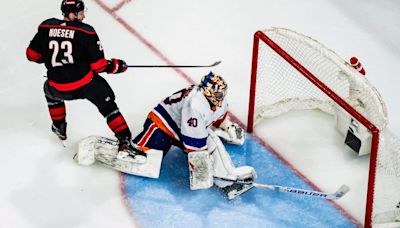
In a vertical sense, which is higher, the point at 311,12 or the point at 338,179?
the point at 311,12

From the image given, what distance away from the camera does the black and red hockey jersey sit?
14.0 ft

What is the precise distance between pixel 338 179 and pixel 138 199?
1.01 m

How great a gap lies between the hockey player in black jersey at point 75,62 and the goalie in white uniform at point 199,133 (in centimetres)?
15

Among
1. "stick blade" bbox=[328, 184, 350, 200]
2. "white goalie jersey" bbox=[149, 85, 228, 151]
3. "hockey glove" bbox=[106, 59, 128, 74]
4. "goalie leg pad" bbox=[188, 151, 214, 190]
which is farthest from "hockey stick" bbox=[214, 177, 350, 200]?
"hockey glove" bbox=[106, 59, 128, 74]

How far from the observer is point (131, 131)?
4863mm

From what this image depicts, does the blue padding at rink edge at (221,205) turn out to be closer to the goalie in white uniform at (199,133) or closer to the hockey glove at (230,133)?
the goalie in white uniform at (199,133)

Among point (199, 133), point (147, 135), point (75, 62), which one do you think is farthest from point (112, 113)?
point (199, 133)

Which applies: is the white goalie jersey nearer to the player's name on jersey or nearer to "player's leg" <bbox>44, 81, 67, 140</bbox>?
"player's leg" <bbox>44, 81, 67, 140</bbox>

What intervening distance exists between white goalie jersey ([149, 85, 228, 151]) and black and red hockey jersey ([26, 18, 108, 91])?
39 cm

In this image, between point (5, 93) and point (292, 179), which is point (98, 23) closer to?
point (5, 93)

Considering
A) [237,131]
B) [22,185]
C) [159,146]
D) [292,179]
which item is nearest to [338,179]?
[292,179]

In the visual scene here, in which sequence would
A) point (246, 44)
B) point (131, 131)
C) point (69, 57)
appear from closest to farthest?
point (69, 57), point (131, 131), point (246, 44)

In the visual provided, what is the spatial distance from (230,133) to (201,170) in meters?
0.39

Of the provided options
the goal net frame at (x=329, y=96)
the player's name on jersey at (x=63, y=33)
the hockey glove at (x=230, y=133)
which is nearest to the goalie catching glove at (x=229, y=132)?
the hockey glove at (x=230, y=133)
